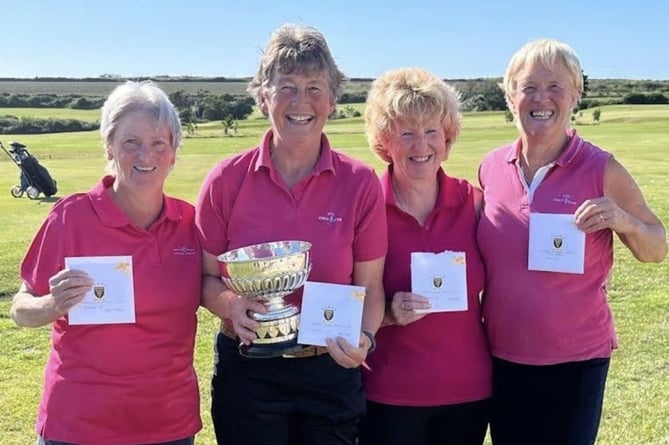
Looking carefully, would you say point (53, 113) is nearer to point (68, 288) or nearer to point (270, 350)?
point (68, 288)

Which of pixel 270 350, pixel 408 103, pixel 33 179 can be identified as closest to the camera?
pixel 270 350

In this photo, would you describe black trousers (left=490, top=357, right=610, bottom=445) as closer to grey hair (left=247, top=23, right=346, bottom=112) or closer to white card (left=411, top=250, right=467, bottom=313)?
white card (left=411, top=250, right=467, bottom=313)

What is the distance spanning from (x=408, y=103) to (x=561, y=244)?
0.85m

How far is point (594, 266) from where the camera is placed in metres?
3.15

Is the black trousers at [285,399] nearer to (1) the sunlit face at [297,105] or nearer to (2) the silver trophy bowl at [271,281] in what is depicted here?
(2) the silver trophy bowl at [271,281]

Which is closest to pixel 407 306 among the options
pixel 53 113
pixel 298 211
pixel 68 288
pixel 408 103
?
pixel 298 211

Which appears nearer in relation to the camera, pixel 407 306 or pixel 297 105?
pixel 297 105

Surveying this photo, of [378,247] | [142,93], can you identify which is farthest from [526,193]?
[142,93]

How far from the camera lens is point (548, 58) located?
316cm

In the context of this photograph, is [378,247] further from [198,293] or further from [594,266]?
[594,266]

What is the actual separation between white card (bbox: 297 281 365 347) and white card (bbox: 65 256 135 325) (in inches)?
25.1

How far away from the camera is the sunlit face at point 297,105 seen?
2.84 m

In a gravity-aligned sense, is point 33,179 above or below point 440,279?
below

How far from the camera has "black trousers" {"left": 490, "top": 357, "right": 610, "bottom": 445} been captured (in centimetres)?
312
